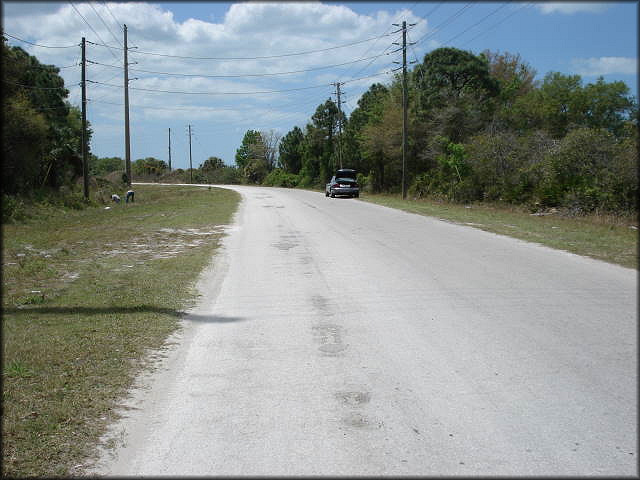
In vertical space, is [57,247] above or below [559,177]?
below

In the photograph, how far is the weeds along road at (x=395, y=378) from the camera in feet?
11.7

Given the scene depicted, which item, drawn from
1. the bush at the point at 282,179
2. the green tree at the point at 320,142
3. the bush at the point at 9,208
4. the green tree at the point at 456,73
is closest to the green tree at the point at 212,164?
the bush at the point at 282,179

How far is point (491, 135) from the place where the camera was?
32000 mm

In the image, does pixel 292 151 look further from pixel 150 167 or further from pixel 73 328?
pixel 73 328

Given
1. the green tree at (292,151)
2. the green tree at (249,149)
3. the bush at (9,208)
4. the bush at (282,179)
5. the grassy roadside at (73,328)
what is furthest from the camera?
the green tree at (249,149)

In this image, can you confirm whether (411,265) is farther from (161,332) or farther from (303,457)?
(303,457)

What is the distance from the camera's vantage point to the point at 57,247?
1403cm

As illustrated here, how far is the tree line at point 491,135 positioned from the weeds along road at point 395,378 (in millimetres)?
2218

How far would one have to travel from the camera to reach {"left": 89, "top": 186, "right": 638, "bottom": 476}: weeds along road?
141 inches

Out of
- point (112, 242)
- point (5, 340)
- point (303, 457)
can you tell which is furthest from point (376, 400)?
point (112, 242)

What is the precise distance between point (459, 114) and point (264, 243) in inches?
1157

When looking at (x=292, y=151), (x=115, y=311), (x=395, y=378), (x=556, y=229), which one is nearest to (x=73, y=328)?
(x=115, y=311)

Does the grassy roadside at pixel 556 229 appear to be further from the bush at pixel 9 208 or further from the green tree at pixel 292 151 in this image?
the green tree at pixel 292 151

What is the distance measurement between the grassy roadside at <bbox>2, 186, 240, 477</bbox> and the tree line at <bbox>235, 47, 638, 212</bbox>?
6181 mm
